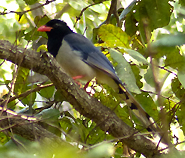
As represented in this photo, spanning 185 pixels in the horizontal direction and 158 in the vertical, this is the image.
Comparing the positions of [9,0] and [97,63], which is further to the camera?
[9,0]

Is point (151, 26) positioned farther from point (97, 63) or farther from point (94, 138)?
point (94, 138)

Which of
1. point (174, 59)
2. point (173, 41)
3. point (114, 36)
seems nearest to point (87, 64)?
point (114, 36)

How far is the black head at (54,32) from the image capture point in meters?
3.48

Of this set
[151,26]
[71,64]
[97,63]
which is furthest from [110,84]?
[151,26]

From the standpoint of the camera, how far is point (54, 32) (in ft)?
12.3

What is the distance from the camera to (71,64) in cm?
328

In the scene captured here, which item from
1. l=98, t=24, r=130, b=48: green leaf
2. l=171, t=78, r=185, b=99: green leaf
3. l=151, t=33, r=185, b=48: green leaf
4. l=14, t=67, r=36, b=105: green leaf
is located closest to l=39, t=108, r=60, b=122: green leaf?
l=14, t=67, r=36, b=105: green leaf

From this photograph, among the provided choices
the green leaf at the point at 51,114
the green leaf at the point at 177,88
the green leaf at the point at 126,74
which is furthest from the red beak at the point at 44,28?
the green leaf at the point at 177,88

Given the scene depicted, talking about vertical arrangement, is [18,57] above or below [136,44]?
above

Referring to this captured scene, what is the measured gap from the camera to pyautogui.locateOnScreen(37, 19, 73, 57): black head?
3.48 m

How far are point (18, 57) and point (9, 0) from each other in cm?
315

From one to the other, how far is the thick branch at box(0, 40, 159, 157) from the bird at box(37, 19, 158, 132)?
38 centimetres

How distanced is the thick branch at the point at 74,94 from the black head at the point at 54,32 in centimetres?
99

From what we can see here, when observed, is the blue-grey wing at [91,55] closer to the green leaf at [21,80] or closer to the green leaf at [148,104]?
the green leaf at [148,104]
